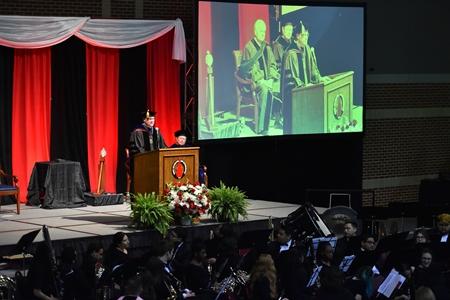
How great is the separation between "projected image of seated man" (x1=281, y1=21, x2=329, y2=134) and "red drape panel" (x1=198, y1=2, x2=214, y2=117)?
207 cm

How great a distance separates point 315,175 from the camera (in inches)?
1034

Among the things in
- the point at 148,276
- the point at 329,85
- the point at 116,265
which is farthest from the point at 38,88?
the point at 148,276

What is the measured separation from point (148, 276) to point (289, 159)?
1529cm

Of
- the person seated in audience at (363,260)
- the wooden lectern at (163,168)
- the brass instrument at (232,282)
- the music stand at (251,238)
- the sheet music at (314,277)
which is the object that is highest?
the wooden lectern at (163,168)

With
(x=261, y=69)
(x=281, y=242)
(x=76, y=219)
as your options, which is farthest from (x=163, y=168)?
(x=281, y=242)

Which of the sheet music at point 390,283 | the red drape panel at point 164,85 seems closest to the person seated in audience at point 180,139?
the red drape panel at point 164,85

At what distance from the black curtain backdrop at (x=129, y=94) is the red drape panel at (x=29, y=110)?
5.76ft

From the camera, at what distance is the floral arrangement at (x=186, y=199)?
18.5 metres

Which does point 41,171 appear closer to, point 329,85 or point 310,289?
point 329,85

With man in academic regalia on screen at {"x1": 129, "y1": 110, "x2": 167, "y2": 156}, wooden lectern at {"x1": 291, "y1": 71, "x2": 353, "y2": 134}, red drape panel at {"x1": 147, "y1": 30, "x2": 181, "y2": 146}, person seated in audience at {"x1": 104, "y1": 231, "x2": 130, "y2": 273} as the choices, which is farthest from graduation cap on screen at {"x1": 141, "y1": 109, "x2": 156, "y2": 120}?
person seated in audience at {"x1": 104, "y1": 231, "x2": 130, "y2": 273}

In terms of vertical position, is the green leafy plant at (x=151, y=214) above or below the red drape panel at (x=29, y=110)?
below

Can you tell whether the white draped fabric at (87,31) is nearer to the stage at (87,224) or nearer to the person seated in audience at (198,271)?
the stage at (87,224)

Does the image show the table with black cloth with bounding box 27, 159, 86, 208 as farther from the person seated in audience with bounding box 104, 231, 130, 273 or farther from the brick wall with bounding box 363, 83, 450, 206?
the brick wall with bounding box 363, 83, 450, 206

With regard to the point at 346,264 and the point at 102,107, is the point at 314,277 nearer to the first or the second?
the point at 346,264
